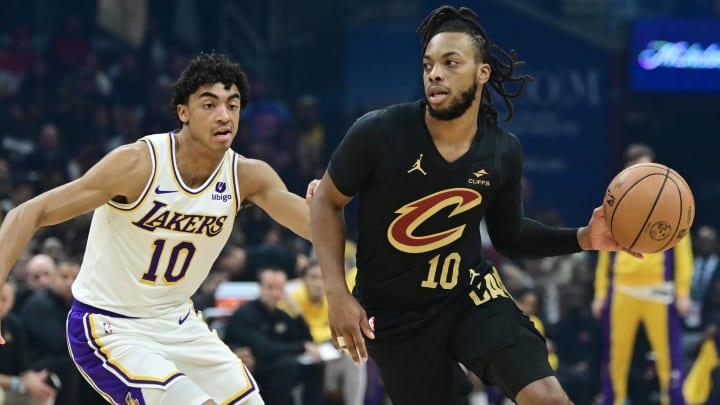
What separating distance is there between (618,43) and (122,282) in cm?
1230

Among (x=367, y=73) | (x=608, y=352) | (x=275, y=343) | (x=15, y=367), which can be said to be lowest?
(x=608, y=352)

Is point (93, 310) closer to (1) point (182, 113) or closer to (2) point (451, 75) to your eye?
(1) point (182, 113)

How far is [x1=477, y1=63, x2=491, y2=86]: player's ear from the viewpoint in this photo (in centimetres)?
484

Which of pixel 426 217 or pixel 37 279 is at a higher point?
pixel 426 217

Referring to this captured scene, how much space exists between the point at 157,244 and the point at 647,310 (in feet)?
19.8

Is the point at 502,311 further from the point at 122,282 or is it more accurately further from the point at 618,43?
the point at 618,43

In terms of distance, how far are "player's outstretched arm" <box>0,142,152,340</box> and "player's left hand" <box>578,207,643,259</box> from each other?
185 centimetres

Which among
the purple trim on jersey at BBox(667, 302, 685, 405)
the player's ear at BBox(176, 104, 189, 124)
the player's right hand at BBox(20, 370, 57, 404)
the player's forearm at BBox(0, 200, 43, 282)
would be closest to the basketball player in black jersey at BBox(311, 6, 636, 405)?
the player's ear at BBox(176, 104, 189, 124)

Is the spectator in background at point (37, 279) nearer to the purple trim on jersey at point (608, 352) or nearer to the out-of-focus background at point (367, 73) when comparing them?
the purple trim on jersey at point (608, 352)

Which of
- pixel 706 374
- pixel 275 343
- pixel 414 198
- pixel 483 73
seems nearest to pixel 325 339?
pixel 275 343

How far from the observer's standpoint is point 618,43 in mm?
16531

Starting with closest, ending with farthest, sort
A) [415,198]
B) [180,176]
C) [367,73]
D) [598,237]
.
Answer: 1. [415,198]
2. [598,237]
3. [180,176]
4. [367,73]

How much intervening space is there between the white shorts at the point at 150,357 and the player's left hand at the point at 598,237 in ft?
4.97

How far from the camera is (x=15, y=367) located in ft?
27.2
